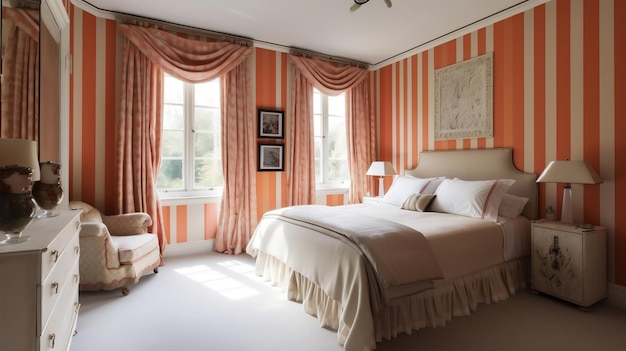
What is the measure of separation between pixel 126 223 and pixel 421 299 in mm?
2956

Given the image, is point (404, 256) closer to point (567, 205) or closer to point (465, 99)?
point (567, 205)

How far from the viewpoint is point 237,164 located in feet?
14.4

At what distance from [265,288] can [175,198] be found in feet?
5.83

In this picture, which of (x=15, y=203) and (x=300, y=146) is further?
(x=300, y=146)

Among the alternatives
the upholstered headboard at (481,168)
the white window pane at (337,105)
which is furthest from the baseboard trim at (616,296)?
the white window pane at (337,105)

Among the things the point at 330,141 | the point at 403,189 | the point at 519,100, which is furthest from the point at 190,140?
the point at 519,100

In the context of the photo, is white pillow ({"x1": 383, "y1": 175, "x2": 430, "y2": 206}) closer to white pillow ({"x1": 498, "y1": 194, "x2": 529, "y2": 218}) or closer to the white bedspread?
the white bedspread

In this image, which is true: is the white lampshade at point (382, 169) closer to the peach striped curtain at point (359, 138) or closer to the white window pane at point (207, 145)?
the peach striped curtain at point (359, 138)

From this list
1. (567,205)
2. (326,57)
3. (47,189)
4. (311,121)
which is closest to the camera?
(47,189)

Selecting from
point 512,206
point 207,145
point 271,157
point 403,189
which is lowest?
point 512,206

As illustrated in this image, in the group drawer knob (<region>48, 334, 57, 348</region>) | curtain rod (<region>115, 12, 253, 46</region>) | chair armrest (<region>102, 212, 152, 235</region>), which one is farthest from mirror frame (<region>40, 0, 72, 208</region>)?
drawer knob (<region>48, 334, 57, 348</region>)

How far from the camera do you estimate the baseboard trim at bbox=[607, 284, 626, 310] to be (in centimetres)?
281

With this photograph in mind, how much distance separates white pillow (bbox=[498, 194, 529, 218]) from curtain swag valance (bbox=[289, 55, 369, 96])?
283 cm

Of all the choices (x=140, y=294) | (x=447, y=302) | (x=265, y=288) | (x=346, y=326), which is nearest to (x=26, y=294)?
(x=346, y=326)
